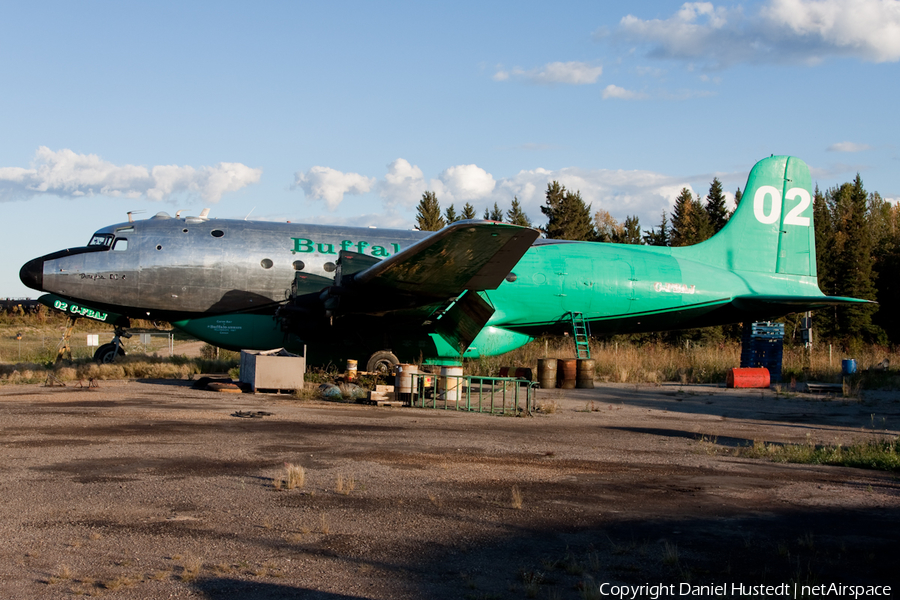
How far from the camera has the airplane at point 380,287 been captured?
1819 centimetres

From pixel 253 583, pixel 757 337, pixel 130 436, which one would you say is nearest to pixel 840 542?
pixel 253 583

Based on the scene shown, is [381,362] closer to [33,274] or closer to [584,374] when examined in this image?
[584,374]

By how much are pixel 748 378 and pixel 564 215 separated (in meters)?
38.3

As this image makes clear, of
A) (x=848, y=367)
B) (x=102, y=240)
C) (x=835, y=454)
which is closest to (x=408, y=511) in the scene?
(x=835, y=454)

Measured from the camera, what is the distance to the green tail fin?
24219 mm

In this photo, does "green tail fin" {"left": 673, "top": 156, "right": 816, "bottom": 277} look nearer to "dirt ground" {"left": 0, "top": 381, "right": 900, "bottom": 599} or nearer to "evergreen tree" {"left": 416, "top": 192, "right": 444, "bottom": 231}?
"dirt ground" {"left": 0, "top": 381, "right": 900, "bottom": 599}

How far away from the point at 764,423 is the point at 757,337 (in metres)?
10.7

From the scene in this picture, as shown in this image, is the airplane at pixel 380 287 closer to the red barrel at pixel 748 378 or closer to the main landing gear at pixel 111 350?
the main landing gear at pixel 111 350

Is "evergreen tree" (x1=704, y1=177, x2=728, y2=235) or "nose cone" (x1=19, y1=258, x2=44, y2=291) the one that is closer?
"nose cone" (x1=19, y1=258, x2=44, y2=291)

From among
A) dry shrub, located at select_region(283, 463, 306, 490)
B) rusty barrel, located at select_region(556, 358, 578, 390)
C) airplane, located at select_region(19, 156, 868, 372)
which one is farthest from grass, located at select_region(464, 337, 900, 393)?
dry shrub, located at select_region(283, 463, 306, 490)

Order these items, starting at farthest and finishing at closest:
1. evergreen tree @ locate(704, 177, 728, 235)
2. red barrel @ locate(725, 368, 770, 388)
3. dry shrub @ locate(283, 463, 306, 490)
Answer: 1. evergreen tree @ locate(704, 177, 728, 235)
2. red barrel @ locate(725, 368, 770, 388)
3. dry shrub @ locate(283, 463, 306, 490)

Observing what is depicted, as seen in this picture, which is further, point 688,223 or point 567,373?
point 688,223

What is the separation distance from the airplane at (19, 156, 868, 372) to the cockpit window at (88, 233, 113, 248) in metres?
0.04

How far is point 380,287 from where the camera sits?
1803 cm
